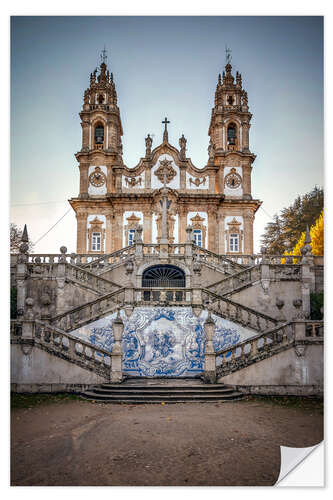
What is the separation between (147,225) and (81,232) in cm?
400

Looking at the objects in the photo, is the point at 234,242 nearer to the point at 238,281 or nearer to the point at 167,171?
the point at 167,171

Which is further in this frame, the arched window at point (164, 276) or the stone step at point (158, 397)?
the arched window at point (164, 276)

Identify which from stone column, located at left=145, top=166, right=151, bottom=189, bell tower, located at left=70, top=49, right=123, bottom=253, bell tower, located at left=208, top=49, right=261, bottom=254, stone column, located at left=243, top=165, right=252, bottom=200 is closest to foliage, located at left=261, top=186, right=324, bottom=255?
bell tower, located at left=208, top=49, right=261, bottom=254

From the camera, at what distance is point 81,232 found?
2303cm

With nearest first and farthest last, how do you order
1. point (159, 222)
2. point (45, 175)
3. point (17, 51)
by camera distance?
1. point (17, 51)
2. point (45, 175)
3. point (159, 222)

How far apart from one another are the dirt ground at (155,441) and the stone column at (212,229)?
50.7ft

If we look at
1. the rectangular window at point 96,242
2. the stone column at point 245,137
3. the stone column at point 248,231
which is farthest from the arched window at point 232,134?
the rectangular window at point 96,242

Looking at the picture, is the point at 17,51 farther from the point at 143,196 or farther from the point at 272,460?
the point at 143,196

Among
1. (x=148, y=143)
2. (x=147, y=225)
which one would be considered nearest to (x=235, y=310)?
(x=147, y=225)

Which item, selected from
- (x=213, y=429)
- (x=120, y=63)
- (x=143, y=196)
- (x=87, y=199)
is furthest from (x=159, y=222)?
(x=213, y=429)

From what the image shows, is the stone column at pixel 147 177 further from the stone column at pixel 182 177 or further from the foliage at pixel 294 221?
the foliage at pixel 294 221

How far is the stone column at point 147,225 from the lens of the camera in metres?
21.9

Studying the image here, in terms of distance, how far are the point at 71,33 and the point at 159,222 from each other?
53.3ft
